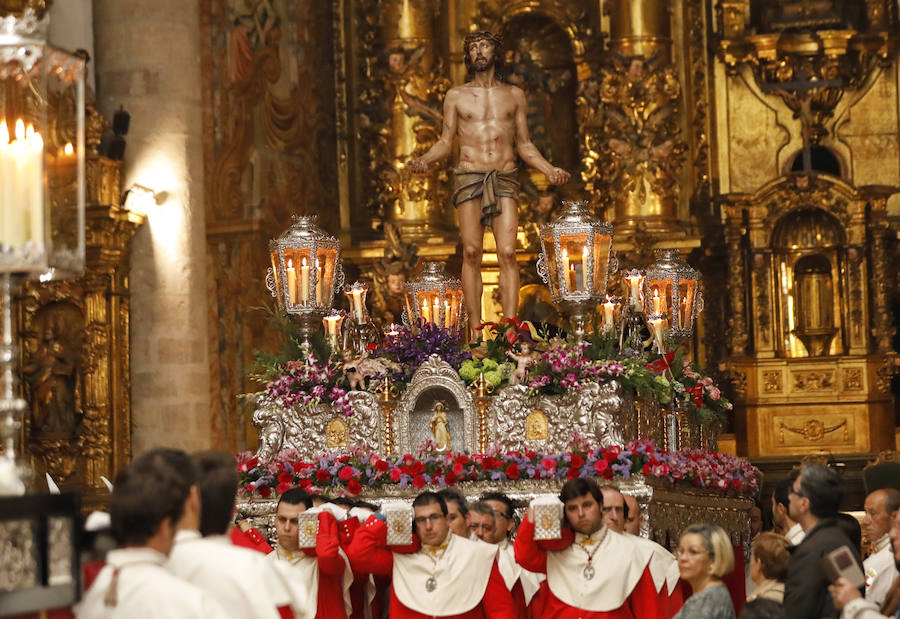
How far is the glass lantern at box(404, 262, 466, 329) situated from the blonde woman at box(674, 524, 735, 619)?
790 cm

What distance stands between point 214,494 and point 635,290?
9704mm

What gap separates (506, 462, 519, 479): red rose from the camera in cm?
1234

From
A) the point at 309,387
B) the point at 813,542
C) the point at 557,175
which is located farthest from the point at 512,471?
the point at 813,542

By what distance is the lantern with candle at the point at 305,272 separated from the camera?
44.7ft

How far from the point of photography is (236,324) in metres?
19.9

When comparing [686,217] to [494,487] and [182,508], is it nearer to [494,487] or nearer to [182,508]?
[494,487]

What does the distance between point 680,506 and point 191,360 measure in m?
7.80

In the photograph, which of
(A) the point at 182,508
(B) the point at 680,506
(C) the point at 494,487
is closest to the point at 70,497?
(A) the point at 182,508

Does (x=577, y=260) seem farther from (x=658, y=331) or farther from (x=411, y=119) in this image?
(x=411, y=119)

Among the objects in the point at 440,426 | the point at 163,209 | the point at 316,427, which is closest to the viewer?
the point at 440,426

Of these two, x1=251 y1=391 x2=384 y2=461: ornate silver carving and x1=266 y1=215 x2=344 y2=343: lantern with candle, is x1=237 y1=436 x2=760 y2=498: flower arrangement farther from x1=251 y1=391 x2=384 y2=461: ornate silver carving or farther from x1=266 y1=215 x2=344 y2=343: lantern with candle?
x1=266 y1=215 x2=344 y2=343: lantern with candle

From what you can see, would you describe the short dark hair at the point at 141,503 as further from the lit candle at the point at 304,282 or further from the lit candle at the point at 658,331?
the lit candle at the point at 658,331

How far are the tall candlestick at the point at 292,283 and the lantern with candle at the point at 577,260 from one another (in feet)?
6.51

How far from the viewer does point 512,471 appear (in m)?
12.3
